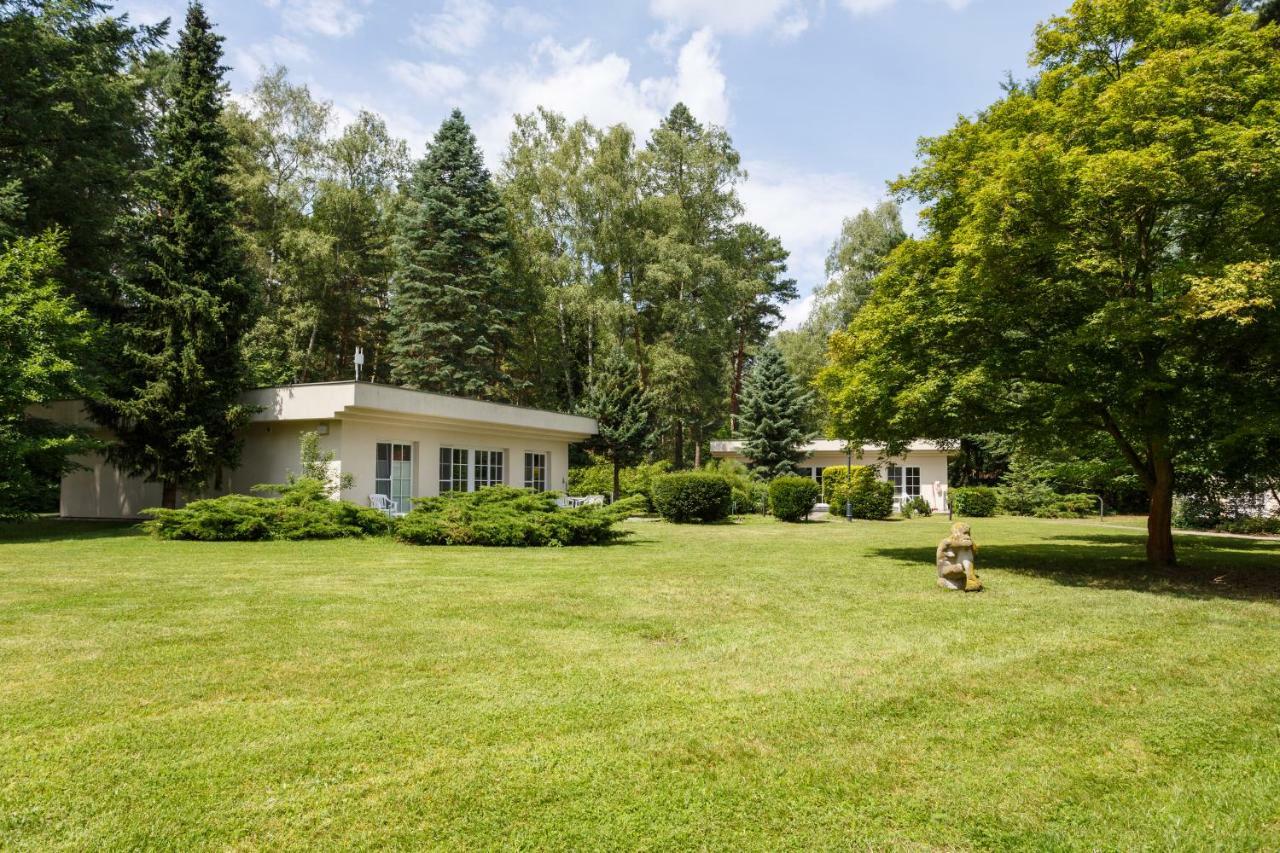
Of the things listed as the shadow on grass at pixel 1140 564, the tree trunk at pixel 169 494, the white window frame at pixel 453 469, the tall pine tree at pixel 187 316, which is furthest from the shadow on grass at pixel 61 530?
the shadow on grass at pixel 1140 564

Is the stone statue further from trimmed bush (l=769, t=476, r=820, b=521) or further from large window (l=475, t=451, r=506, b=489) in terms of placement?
large window (l=475, t=451, r=506, b=489)

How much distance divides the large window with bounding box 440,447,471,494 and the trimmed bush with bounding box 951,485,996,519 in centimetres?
1831

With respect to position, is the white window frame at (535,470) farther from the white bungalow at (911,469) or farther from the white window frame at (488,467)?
the white bungalow at (911,469)

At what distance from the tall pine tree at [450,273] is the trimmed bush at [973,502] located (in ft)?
64.1

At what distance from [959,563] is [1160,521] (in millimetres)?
4704

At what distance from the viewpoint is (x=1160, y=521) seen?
36.6 feet

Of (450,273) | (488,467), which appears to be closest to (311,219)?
(450,273)

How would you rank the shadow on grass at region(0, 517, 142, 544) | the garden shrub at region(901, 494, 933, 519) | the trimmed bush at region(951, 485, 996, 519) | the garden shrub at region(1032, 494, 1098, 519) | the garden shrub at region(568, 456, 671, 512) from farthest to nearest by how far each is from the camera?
the trimmed bush at region(951, 485, 996, 519), the garden shrub at region(1032, 494, 1098, 519), the garden shrub at region(901, 494, 933, 519), the garden shrub at region(568, 456, 671, 512), the shadow on grass at region(0, 517, 142, 544)

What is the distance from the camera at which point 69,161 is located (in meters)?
20.1

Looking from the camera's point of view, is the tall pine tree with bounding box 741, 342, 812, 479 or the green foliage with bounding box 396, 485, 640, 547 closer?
the green foliage with bounding box 396, 485, 640, 547

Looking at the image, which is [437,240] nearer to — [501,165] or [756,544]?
[501,165]

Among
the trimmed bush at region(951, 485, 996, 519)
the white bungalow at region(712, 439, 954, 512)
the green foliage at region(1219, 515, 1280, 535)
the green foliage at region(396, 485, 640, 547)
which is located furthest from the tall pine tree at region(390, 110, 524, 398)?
the green foliage at region(1219, 515, 1280, 535)

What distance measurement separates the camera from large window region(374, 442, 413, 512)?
61.1 ft

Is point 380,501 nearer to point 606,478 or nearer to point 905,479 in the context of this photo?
point 606,478
